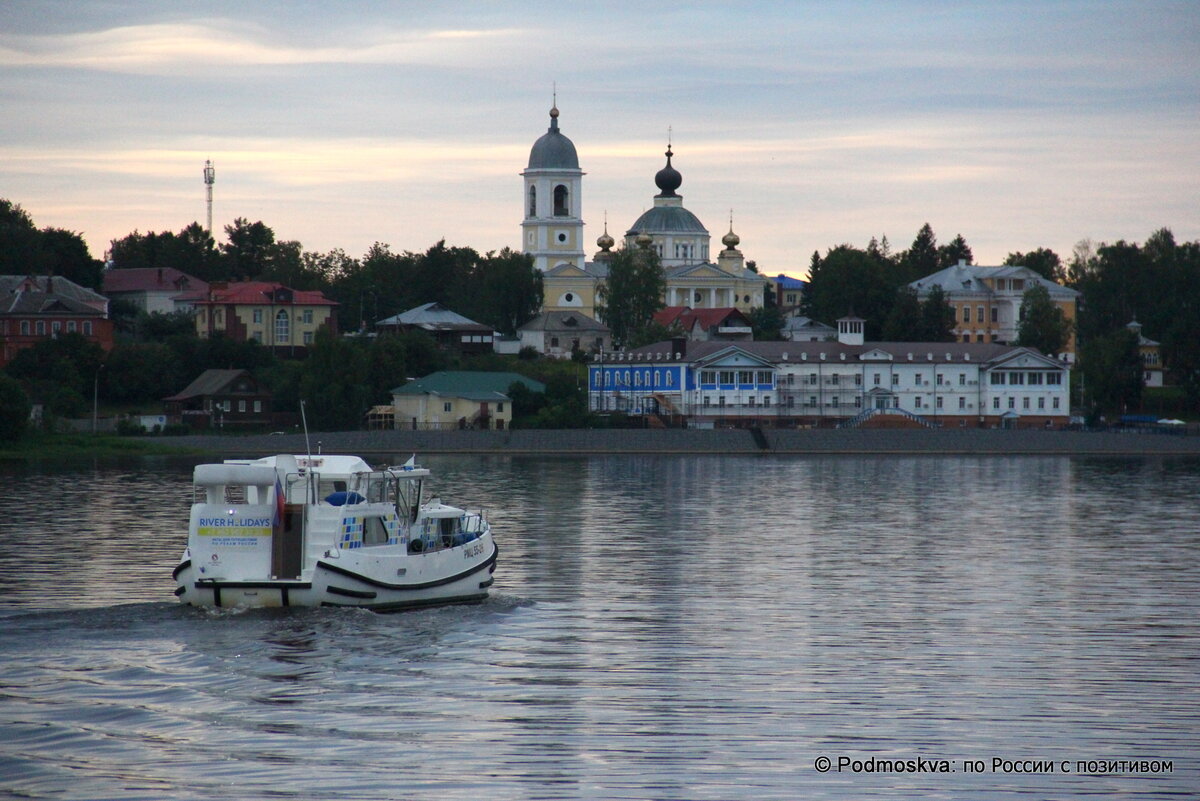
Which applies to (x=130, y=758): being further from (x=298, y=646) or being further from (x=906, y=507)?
(x=906, y=507)

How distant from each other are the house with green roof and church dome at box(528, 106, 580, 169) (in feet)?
188

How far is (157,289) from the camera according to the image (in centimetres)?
15450

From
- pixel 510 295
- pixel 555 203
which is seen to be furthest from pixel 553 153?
pixel 510 295

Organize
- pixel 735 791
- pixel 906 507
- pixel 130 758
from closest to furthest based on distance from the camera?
pixel 735 791, pixel 130 758, pixel 906 507

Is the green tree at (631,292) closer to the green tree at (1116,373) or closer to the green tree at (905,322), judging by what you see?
the green tree at (905,322)

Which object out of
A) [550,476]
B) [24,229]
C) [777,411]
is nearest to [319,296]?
[24,229]

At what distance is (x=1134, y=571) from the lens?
43969mm

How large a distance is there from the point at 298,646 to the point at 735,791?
1170 centimetres

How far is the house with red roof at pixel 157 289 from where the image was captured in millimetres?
153375

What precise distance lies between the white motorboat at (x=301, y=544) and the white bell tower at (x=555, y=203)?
446 ft

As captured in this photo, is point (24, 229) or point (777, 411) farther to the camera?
point (24, 229)

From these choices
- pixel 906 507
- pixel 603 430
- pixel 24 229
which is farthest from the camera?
pixel 24 229

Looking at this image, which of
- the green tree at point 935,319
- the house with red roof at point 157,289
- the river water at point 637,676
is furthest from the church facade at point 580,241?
the river water at point 637,676

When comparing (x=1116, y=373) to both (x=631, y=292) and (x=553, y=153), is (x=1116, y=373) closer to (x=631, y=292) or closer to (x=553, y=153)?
(x=631, y=292)
